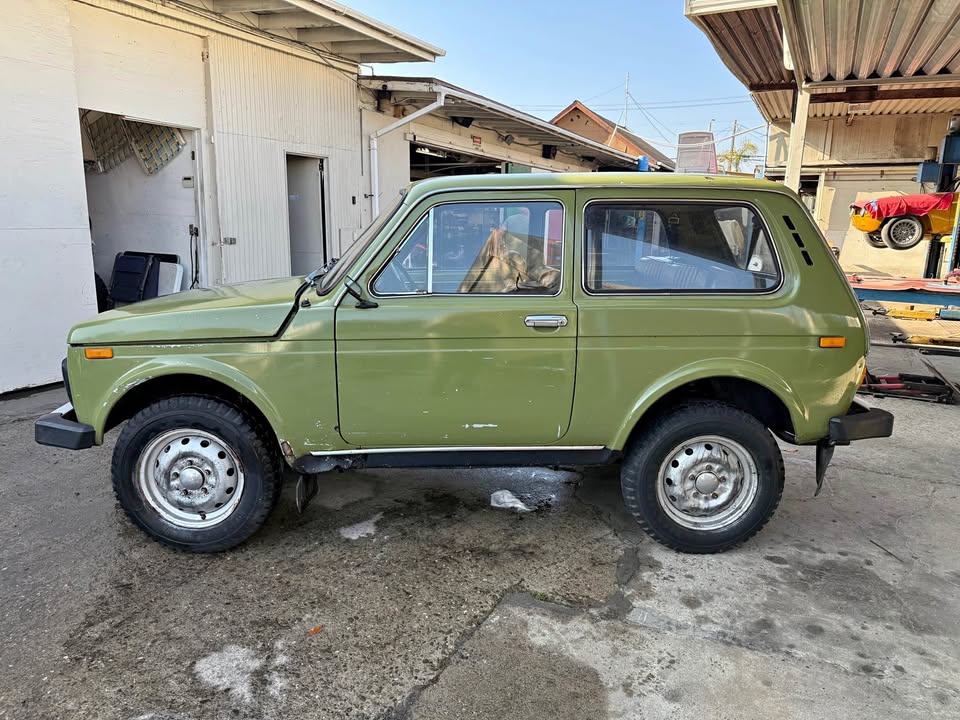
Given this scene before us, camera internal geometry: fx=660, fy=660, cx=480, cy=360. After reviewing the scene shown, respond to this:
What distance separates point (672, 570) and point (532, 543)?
76 centimetres

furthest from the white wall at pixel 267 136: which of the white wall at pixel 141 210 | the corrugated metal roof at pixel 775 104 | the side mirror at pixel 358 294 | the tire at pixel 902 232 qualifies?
the tire at pixel 902 232

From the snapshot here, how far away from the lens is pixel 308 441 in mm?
3434


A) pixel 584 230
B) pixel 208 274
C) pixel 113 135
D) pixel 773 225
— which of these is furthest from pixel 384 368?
pixel 113 135

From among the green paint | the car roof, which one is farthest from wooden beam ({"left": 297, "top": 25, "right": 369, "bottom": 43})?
the green paint

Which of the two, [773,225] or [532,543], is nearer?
[773,225]

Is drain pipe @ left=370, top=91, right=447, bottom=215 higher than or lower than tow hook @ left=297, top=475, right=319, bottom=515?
higher

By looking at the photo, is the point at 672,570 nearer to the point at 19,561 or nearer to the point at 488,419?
the point at 488,419

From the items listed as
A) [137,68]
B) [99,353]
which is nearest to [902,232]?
[137,68]

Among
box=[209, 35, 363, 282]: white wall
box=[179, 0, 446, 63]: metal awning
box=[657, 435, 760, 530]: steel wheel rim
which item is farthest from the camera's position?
box=[209, 35, 363, 282]: white wall

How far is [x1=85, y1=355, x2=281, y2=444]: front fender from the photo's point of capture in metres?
3.32

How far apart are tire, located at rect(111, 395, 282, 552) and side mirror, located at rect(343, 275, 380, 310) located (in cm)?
86

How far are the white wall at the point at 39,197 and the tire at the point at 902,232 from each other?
1279 cm

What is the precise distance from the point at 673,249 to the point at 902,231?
11.0 meters

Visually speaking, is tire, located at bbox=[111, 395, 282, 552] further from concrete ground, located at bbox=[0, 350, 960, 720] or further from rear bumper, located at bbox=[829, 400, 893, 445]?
rear bumper, located at bbox=[829, 400, 893, 445]
